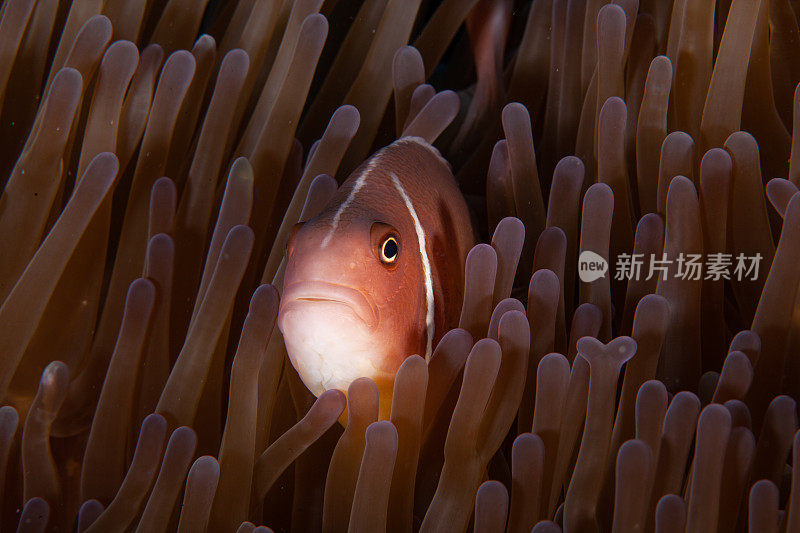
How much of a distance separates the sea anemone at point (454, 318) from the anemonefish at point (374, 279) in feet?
0.17

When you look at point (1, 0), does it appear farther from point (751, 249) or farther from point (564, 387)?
point (751, 249)

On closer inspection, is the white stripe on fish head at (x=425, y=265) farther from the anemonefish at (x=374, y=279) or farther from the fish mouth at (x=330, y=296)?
the fish mouth at (x=330, y=296)

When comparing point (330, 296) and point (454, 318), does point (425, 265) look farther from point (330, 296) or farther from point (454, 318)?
point (330, 296)

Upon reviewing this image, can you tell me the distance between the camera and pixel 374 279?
36.0 inches

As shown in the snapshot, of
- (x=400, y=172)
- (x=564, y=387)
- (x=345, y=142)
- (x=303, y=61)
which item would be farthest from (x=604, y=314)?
(x=303, y=61)

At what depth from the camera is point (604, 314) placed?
108 centimetres

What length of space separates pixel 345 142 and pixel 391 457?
Result: 2.04 feet

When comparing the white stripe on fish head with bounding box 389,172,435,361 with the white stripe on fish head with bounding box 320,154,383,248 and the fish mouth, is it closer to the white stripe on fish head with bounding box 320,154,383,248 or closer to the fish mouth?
the white stripe on fish head with bounding box 320,154,383,248

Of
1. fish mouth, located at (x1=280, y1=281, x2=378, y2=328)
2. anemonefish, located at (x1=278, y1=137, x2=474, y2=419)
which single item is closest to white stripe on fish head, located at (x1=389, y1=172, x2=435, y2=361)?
anemonefish, located at (x1=278, y1=137, x2=474, y2=419)

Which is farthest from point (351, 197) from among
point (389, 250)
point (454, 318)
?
point (454, 318)

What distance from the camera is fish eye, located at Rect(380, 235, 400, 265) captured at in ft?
3.06

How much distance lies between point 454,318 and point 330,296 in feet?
0.99

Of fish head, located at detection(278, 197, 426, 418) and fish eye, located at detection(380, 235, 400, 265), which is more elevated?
fish eye, located at detection(380, 235, 400, 265)

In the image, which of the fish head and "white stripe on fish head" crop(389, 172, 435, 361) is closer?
the fish head
